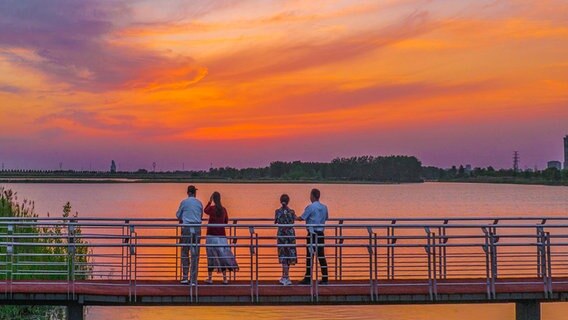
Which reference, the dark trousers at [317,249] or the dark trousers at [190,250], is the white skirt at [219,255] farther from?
the dark trousers at [317,249]

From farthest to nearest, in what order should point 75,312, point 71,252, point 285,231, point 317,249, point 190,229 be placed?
point 71,252 → point 75,312 → point 285,231 → point 190,229 → point 317,249

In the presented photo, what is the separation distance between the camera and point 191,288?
15.3 m

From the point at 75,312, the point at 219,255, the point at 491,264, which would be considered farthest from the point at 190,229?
the point at 491,264

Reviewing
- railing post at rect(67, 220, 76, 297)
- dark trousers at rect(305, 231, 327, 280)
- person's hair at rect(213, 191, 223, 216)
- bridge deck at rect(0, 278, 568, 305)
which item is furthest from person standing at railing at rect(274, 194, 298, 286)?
railing post at rect(67, 220, 76, 297)

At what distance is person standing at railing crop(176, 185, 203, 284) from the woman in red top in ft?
0.70

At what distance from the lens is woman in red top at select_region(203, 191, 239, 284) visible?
15.8 metres

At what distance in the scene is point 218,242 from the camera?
627 inches

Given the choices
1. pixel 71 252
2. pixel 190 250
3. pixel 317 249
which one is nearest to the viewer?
pixel 317 249

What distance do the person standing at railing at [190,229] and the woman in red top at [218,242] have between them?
0.21m

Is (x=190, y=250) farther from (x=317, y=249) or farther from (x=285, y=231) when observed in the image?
(x=317, y=249)

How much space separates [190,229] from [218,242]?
624 millimetres

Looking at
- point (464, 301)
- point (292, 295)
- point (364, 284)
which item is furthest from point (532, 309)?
point (292, 295)

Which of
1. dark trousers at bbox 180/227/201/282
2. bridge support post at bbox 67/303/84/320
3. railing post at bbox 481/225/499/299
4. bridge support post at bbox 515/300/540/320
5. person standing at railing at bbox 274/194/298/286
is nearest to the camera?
dark trousers at bbox 180/227/201/282

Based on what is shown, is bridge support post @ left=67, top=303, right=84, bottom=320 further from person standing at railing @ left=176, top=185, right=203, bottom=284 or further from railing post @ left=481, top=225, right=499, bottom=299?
railing post @ left=481, top=225, right=499, bottom=299
